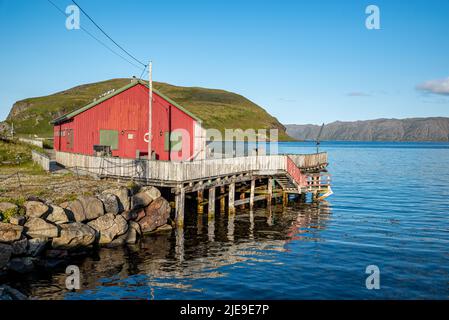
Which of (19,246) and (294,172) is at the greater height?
(294,172)

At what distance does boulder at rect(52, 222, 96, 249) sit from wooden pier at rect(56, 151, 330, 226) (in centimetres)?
699

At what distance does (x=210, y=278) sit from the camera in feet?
63.6

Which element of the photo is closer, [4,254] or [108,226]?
[4,254]

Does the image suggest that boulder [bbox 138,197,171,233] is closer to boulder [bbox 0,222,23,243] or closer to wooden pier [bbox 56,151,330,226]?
wooden pier [bbox 56,151,330,226]

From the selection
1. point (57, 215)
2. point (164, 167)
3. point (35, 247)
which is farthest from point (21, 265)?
point (164, 167)

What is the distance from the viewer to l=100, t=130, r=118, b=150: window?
1428 inches

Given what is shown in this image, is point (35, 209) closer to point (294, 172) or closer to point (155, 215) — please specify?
point (155, 215)

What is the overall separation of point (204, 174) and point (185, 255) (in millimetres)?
8056

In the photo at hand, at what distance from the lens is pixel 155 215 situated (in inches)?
1060

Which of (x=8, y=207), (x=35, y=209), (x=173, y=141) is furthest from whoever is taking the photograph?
(x=173, y=141)

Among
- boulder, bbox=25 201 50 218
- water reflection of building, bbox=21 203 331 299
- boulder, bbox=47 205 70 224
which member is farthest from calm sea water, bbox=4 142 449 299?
boulder, bbox=25 201 50 218

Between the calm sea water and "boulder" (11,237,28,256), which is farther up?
"boulder" (11,237,28,256)

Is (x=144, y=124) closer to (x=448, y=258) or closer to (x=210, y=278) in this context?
(x=210, y=278)
